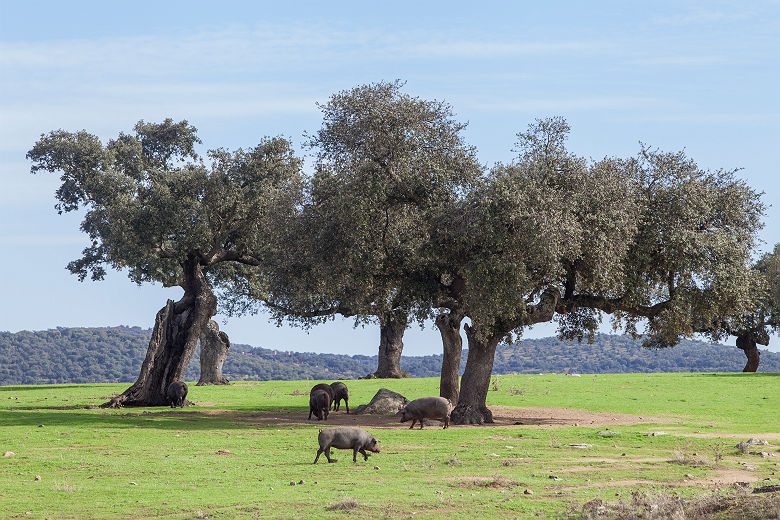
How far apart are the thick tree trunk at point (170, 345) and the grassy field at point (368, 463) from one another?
2982 mm

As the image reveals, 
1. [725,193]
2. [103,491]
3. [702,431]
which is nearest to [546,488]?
[103,491]

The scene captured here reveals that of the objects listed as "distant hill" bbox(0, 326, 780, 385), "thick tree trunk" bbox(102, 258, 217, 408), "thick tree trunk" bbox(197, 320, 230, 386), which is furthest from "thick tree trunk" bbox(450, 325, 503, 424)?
"distant hill" bbox(0, 326, 780, 385)

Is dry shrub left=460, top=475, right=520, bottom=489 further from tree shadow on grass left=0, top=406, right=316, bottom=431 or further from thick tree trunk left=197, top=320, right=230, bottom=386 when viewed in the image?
thick tree trunk left=197, top=320, right=230, bottom=386

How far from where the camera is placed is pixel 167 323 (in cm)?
4706

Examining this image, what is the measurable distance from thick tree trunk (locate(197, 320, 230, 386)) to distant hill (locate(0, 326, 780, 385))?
65129 millimetres

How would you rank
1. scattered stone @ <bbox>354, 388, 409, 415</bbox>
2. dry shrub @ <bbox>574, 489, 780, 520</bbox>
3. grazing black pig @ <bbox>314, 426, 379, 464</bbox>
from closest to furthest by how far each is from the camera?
dry shrub @ <bbox>574, 489, 780, 520</bbox>, grazing black pig @ <bbox>314, 426, 379, 464</bbox>, scattered stone @ <bbox>354, 388, 409, 415</bbox>

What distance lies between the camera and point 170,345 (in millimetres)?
46875

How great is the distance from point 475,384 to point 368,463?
1494 centimetres

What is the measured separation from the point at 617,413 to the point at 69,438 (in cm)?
2457

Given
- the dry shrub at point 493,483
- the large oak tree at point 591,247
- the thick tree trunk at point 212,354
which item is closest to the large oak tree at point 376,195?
the large oak tree at point 591,247

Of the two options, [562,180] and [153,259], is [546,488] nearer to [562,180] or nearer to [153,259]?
[562,180]

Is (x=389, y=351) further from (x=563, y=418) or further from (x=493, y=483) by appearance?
(x=493, y=483)

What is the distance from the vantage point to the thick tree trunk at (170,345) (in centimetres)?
4553

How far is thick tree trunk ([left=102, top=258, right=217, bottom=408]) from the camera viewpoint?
45.5m
